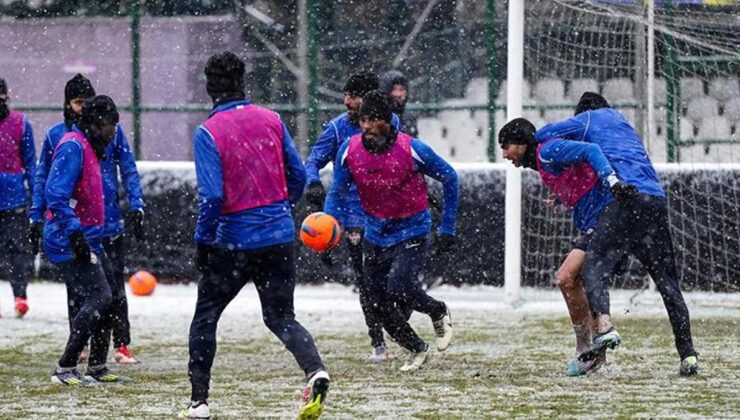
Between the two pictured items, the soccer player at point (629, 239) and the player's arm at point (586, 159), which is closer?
the player's arm at point (586, 159)

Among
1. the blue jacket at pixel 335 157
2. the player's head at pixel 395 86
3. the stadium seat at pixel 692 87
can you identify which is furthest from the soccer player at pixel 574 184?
the stadium seat at pixel 692 87

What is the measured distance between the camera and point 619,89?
16.6 m

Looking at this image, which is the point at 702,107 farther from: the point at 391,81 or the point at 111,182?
the point at 111,182

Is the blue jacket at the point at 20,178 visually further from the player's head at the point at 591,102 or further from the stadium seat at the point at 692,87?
the stadium seat at the point at 692,87

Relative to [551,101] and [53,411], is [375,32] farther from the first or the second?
[53,411]

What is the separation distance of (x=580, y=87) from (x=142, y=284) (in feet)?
15.7

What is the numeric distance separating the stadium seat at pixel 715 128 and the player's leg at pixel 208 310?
8.48 meters

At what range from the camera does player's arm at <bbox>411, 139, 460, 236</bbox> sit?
10789 millimetres

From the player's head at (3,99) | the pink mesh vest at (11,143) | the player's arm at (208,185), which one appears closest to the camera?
the player's arm at (208,185)

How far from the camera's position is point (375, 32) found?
60.3 ft

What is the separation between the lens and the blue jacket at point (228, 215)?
8484mm

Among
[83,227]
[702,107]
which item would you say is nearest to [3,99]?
[83,227]

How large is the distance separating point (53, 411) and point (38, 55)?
11.7 meters

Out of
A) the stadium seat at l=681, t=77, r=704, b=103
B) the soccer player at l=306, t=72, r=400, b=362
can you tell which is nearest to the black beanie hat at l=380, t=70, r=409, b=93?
the soccer player at l=306, t=72, r=400, b=362
